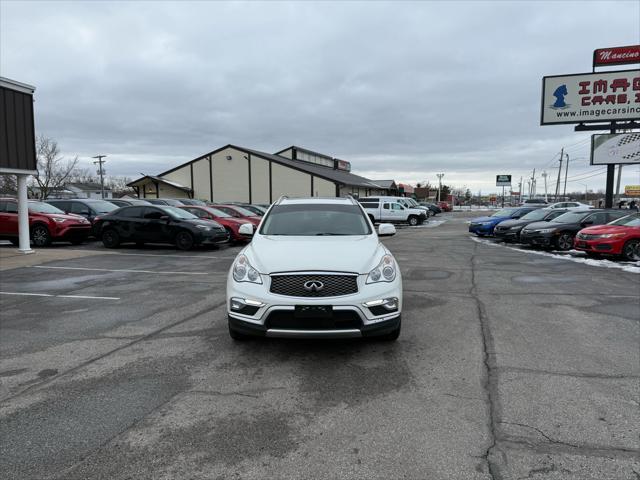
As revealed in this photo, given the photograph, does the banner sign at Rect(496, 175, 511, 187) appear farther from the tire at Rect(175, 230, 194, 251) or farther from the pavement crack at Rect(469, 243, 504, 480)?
the pavement crack at Rect(469, 243, 504, 480)

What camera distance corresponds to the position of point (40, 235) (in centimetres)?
1535

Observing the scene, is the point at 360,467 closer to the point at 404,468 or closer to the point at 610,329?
the point at 404,468

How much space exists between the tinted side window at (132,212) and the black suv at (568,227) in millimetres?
13729

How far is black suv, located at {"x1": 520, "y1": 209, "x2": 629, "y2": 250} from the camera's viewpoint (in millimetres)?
14688

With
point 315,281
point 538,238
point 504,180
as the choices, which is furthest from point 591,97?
point 504,180

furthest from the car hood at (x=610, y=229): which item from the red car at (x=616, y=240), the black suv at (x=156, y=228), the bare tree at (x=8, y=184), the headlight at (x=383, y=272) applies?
the bare tree at (x=8, y=184)

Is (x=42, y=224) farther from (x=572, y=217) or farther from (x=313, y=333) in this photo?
(x=572, y=217)

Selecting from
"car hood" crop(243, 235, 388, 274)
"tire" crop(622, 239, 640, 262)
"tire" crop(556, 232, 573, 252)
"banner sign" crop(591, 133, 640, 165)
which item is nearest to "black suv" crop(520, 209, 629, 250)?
"tire" crop(556, 232, 573, 252)

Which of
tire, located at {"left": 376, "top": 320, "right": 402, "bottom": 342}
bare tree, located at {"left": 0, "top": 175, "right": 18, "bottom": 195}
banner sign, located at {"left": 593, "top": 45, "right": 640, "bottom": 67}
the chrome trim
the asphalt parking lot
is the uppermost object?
banner sign, located at {"left": 593, "top": 45, "right": 640, "bottom": 67}

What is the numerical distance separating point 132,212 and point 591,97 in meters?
23.3

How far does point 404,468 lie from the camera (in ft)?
9.01

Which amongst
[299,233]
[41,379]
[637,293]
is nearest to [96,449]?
[41,379]

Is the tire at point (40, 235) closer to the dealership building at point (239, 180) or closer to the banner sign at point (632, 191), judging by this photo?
the dealership building at point (239, 180)

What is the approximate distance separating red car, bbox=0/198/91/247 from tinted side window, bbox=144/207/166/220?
282 cm
